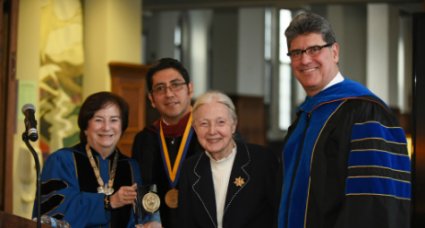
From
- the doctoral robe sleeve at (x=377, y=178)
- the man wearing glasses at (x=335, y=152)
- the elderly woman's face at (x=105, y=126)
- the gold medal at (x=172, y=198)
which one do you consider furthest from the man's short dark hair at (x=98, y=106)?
the doctoral robe sleeve at (x=377, y=178)

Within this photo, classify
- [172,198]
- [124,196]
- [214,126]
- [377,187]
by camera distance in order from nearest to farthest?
[377,187] → [214,126] → [124,196] → [172,198]

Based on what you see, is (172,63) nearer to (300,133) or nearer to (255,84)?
(300,133)

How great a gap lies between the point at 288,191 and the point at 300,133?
10.2 inches

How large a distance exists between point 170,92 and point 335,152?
135 centimetres

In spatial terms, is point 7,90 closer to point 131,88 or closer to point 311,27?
point 131,88

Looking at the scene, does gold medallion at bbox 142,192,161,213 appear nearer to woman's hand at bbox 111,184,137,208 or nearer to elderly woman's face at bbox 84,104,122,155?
woman's hand at bbox 111,184,137,208

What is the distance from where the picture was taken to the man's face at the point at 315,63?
312cm

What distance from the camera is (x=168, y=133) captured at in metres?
4.25

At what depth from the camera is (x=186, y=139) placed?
13.8 ft

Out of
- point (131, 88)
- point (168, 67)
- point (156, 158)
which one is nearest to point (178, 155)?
point (156, 158)

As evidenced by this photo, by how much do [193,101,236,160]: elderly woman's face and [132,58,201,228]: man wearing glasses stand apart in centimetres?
55

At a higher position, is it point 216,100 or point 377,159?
point 216,100

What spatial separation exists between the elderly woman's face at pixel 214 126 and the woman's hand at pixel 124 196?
45 cm

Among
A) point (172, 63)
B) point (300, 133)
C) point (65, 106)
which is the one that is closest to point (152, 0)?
point (65, 106)
